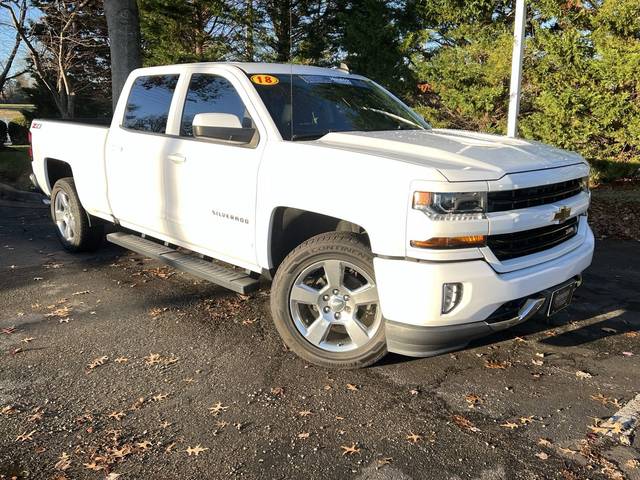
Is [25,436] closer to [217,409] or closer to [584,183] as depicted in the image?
[217,409]

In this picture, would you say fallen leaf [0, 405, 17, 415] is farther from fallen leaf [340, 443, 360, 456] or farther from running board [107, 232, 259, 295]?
fallen leaf [340, 443, 360, 456]

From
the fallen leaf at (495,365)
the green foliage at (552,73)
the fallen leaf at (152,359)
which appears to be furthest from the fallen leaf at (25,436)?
the green foliage at (552,73)

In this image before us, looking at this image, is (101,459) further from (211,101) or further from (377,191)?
(211,101)

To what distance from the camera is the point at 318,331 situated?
12.1ft

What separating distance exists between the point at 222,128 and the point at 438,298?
79.2 inches

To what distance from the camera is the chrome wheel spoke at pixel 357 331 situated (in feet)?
11.7

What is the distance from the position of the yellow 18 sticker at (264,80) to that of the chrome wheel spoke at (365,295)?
1784 mm

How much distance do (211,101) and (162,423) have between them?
8.16 ft

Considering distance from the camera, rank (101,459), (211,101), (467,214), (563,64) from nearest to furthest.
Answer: (101,459) < (467,214) < (211,101) < (563,64)

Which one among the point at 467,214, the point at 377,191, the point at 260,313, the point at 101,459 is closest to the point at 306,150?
the point at 377,191

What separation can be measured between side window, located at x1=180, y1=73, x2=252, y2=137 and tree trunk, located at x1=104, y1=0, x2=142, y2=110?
5.83m

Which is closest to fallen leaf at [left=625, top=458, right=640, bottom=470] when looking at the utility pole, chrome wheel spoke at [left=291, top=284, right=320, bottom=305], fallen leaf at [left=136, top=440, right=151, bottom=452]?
chrome wheel spoke at [left=291, top=284, right=320, bottom=305]

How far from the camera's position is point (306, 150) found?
3578 mm

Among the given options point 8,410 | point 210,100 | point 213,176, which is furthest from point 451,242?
point 8,410
